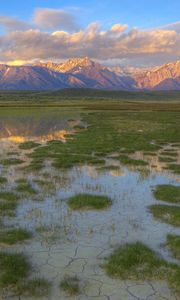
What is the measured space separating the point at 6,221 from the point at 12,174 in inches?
386

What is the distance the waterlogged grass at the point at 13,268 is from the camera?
10.7 metres

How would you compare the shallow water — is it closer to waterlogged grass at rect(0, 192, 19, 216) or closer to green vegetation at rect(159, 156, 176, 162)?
waterlogged grass at rect(0, 192, 19, 216)

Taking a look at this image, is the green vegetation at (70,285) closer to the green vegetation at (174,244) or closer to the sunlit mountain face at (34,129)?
the green vegetation at (174,244)

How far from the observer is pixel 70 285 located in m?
10.6

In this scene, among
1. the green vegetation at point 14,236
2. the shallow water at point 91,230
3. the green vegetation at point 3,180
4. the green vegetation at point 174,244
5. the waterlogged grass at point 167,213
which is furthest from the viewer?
the green vegetation at point 3,180

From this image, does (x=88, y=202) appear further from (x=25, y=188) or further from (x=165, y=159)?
(x=165, y=159)

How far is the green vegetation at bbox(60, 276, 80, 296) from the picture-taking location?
33.7 feet

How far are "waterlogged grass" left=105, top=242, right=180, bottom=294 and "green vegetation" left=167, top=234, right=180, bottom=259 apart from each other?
719 mm

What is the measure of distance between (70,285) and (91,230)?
4.54 m

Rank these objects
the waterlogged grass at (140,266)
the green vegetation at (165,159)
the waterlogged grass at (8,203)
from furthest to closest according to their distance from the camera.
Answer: the green vegetation at (165,159) → the waterlogged grass at (8,203) → the waterlogged grass at (140,266)

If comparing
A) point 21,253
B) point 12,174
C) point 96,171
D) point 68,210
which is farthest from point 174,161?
point 21,253

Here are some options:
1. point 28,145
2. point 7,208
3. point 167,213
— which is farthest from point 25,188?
point 28,145

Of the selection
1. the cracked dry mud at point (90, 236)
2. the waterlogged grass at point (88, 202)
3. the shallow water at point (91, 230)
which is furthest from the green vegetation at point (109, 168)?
the waterlogged grass at point (88, 202)

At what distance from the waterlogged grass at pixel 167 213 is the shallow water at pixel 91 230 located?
1.20ft
